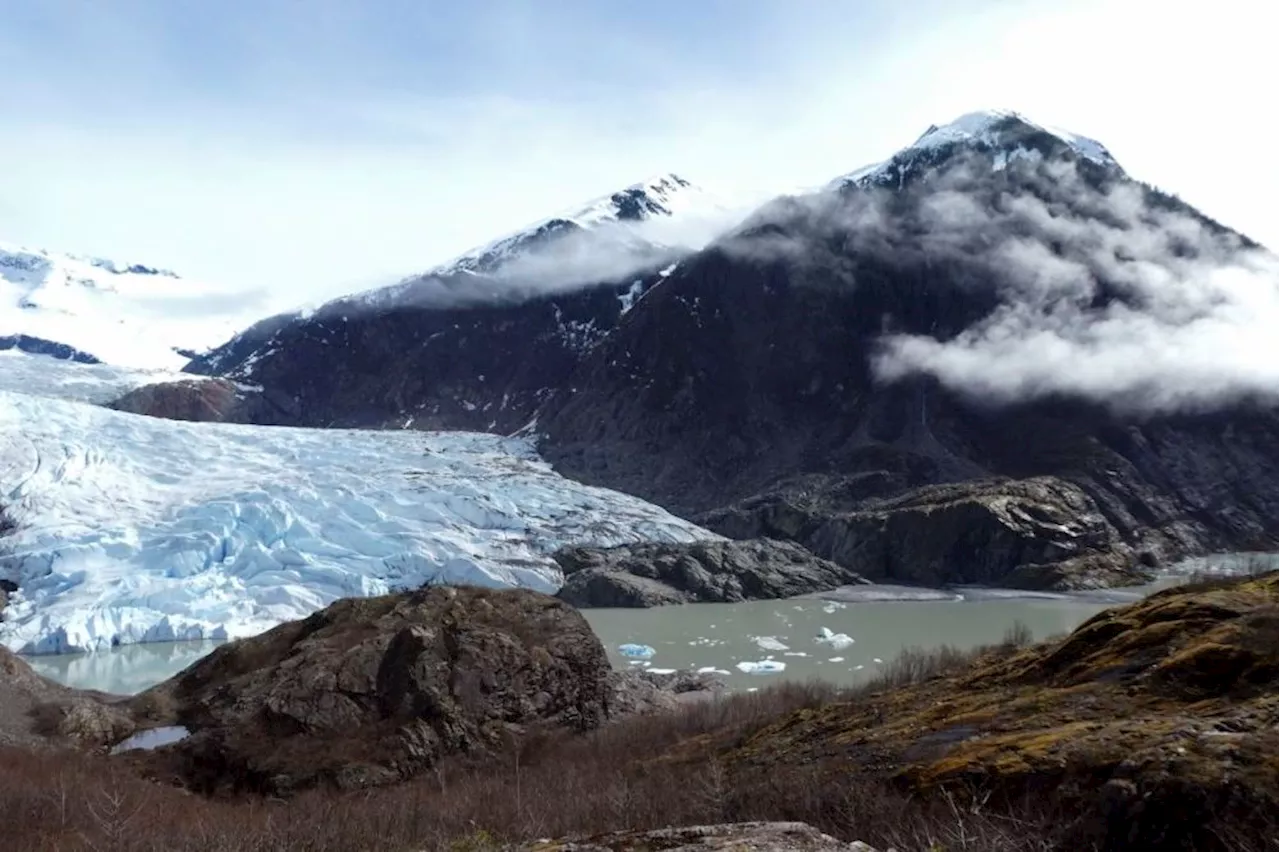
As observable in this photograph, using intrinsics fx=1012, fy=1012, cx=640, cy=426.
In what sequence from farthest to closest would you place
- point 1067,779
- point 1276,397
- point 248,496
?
point 1276,397 < point 248,496 < point 1067,779

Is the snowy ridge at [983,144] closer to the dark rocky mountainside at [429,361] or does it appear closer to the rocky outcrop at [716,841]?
the dark rocky mountainside at [429,361]

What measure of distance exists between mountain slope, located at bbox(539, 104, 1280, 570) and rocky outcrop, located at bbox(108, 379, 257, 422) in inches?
1875

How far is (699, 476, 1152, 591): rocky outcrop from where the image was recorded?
214ft

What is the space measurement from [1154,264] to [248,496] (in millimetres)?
99785

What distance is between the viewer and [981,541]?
221 feet

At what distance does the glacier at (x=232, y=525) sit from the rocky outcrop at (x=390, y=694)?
21.2 m

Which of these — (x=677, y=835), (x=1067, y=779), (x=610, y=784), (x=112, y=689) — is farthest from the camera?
(x=112, y=689)

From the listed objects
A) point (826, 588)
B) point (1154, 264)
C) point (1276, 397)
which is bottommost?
point (826, 588)

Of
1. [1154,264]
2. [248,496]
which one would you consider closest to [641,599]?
[248,496]

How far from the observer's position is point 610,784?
382 inches

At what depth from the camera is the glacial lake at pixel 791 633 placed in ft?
110

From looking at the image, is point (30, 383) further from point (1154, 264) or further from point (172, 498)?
point (1154, 264)

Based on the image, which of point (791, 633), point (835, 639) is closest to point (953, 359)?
point (791, 633)

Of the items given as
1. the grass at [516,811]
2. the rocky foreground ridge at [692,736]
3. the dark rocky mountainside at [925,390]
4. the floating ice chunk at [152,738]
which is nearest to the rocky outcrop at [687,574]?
the dark rocky mountainside at [925,390]
